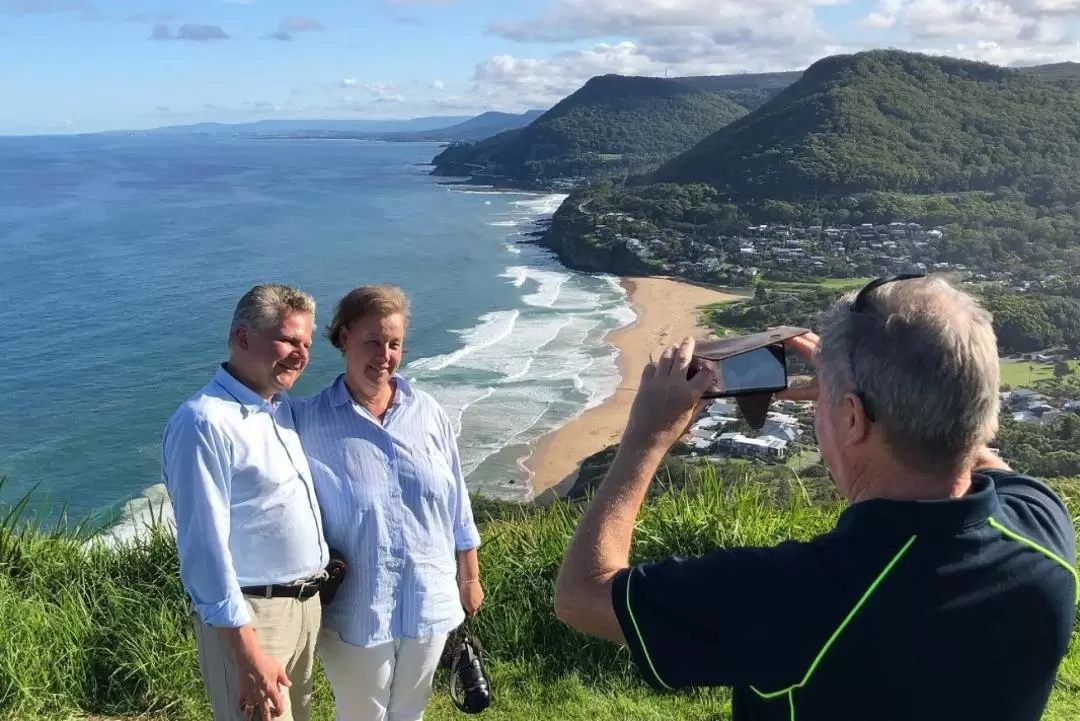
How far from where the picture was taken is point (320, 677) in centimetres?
316

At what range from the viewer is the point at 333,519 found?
2.24 metres

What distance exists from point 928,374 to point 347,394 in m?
1.63

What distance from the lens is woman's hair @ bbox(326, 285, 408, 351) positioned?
2.35m

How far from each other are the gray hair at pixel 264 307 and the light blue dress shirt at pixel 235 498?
122 millimetres

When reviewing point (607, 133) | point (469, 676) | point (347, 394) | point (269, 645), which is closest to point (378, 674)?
point (269, 645)

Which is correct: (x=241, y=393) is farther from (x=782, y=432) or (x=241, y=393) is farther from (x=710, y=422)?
(x=710, y=422)

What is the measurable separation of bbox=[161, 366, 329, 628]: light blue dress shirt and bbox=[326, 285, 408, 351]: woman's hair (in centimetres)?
26

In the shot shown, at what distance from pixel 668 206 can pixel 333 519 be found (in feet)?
182

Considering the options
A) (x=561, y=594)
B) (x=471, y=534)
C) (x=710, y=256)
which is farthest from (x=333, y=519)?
(x=710, y=256)

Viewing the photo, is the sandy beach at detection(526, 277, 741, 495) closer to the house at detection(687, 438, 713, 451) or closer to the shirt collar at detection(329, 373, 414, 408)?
the house at detection(687, 438, 713, 451)

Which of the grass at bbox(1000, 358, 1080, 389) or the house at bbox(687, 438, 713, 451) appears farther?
the grass at bbox(1000, 358, 1080, 389)

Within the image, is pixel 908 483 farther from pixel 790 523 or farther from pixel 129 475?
pixel 129 475

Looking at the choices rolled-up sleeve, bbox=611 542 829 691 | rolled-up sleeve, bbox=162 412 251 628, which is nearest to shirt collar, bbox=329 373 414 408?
rolled-up sleeve, bbox=162 412 251 628

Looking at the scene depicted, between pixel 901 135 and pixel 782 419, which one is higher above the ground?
pixel 901 135
